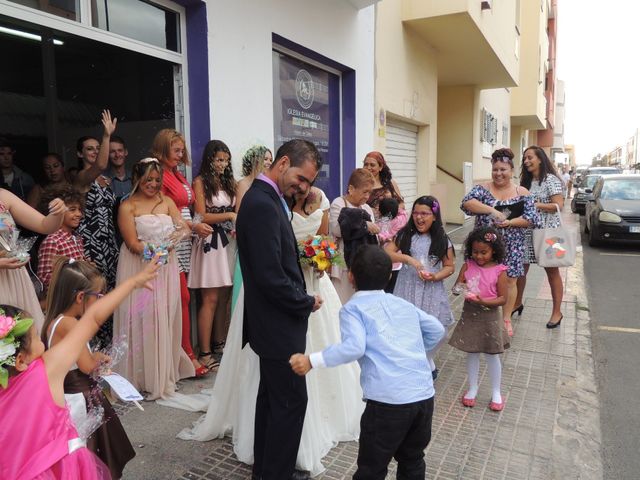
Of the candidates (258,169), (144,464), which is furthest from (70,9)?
(144,464)

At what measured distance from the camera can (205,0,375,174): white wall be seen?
16.1 feet

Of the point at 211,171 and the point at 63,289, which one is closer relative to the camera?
the point at 63,289

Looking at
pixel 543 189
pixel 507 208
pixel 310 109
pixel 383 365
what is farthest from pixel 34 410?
pixel 310 109

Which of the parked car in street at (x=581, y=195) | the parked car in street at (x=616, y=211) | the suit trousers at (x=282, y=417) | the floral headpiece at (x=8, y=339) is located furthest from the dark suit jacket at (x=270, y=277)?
the parked car in street at (x=581, y=195)

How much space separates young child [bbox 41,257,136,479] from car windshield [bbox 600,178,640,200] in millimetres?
13328

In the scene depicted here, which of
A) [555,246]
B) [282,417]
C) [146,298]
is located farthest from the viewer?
[555,246]

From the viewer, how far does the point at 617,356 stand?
17.5ft

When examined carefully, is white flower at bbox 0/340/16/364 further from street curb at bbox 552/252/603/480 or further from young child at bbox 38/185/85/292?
street curb at bbox 552/252/603/480

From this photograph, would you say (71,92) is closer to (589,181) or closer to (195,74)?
(195,74)

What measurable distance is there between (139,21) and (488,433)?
4352mm

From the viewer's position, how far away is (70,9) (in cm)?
397

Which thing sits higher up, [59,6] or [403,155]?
[59,6]

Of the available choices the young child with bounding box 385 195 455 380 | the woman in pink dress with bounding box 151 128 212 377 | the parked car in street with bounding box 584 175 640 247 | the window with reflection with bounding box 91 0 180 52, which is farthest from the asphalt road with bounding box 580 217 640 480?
the window with reflection with bounding box 91 0 180 52

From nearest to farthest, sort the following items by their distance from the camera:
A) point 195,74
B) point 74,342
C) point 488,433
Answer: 1. point 74,342
2. point 488,433
3. point 195,74
